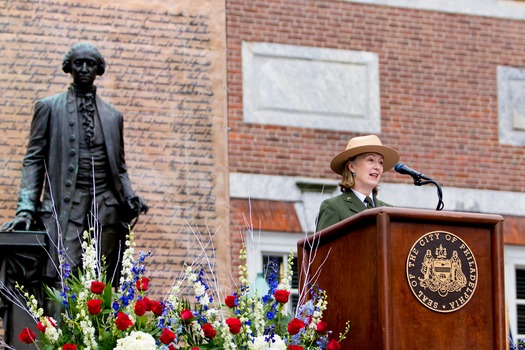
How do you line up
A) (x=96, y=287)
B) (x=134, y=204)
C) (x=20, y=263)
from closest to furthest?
(x=96, y=287)
(x=20, y=263)
(x=134, y=204)

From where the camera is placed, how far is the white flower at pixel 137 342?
7957 mm

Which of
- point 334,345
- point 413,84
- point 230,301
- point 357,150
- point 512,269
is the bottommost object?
point 334,345

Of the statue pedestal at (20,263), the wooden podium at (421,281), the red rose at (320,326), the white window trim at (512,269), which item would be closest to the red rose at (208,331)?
the red rose at (320,326)

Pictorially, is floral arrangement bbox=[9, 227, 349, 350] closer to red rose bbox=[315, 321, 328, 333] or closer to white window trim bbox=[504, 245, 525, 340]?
red rose bbox=[315, 321, 328, 333]

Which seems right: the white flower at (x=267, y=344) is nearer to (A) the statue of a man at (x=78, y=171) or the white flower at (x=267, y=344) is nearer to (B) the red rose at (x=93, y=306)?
(B) the red rose at (x=93, y=306)

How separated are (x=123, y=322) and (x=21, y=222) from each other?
3590 millimetres

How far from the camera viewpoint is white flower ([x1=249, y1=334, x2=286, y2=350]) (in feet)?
26.7

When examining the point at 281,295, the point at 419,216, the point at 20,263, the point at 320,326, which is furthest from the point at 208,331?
the point at 20,263

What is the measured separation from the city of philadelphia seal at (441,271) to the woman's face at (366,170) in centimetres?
181

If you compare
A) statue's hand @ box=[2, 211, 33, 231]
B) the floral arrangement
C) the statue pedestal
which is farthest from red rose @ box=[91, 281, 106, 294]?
statue's hand @ box=[2, 211, 33, 231]

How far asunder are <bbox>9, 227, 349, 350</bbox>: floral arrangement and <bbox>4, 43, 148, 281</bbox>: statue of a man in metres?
2.97

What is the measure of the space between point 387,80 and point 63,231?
19.6ft

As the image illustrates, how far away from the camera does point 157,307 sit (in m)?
8.26

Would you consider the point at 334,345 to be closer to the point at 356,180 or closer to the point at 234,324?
the point at 234,324
